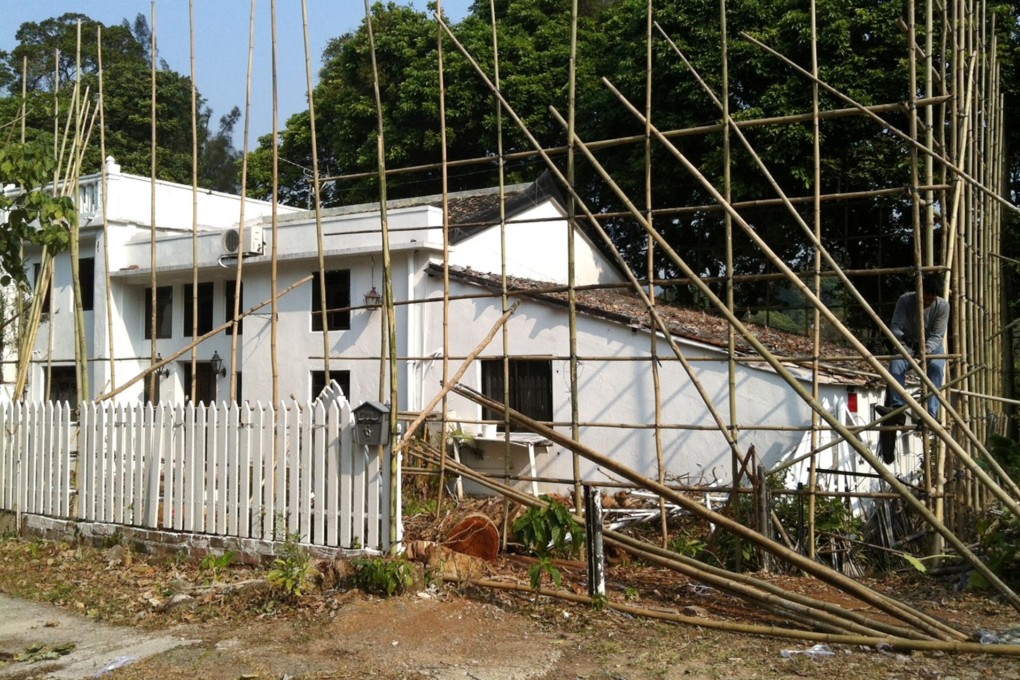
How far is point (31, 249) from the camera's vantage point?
2144 centimetres

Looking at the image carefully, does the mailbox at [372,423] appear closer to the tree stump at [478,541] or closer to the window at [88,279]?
the tree stump at [478,541]

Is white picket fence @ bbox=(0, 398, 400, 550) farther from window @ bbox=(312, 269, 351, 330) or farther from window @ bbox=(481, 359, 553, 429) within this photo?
window @ bbox=(312, 269, 351, 330)

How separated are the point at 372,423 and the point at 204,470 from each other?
2.11 metres

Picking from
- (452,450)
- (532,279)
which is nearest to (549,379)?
(452,450)

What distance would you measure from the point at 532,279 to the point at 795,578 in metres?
9.79

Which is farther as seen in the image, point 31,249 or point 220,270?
point 31,249

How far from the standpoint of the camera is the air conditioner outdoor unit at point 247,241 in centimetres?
1642

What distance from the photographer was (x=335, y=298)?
1622cm

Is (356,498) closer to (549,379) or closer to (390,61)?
(549,379)

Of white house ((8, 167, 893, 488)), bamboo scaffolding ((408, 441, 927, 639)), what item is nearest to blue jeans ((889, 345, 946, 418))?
white house ((8, 167, 893, 488))

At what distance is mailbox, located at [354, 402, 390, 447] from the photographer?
7.27 meters

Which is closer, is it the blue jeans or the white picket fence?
the white picket fence

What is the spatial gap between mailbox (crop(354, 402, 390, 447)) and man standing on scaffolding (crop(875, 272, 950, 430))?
3.93m

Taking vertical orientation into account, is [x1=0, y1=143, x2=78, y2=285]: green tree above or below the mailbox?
above
